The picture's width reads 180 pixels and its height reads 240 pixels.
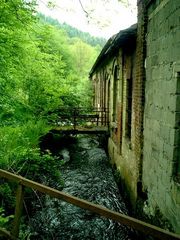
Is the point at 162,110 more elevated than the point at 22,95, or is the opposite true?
the point at 22,95

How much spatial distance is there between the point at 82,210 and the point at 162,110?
170 inches

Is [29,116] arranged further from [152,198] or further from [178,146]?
[178,146]

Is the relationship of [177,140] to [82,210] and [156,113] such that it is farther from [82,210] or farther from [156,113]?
[82,210]

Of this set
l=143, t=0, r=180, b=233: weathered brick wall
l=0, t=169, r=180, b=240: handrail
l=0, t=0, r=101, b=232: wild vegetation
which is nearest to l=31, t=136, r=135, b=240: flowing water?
l=0, t=0, r=101, b=232: wild vegetation

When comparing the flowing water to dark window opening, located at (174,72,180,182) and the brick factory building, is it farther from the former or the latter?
dark window opening, located at (174,72,180,182)

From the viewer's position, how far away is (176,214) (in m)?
4.24

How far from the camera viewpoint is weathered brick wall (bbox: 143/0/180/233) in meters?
4.37

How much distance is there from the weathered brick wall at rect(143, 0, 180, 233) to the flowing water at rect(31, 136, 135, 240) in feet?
5.14

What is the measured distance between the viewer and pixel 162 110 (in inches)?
198

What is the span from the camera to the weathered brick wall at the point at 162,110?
4367 mm

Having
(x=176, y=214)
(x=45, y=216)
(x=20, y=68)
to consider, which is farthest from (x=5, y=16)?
(x=176, y=214)

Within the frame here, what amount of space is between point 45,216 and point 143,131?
3432 millimetres

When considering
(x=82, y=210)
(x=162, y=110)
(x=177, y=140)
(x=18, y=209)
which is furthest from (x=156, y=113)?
(x=82, y=210)

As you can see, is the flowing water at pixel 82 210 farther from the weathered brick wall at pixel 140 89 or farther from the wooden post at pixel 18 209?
the wooden post at pixel 18 209
